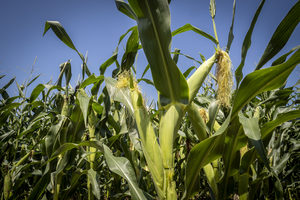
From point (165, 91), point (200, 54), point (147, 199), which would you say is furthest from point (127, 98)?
point (200, 54)

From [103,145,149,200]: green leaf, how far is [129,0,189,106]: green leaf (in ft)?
1.55

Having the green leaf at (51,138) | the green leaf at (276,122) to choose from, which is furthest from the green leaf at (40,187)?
the green leaf at (276,122)

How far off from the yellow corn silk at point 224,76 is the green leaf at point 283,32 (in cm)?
15

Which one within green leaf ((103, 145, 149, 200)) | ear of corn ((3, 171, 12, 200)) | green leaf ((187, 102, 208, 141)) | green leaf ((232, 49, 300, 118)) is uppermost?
green leaf ((232, 49, 300, 118))

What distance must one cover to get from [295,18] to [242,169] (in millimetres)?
924

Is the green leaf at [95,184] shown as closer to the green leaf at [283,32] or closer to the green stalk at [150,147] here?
the green stalk at [150,147]

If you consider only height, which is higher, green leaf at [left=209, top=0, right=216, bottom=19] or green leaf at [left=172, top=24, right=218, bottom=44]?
green leaf at [left=209, top=0, right=216, bottom=19]

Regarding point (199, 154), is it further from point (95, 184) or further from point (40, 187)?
point (40, 187)

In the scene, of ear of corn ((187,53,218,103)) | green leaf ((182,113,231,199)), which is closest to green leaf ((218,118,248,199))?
green leaf ((182,113,231,199))

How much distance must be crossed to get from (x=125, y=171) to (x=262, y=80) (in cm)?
84

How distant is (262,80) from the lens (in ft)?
2.56

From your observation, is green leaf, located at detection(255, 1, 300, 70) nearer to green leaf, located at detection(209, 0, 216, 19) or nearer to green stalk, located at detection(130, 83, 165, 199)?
green leaf, located at detection(209, 0, 216, 19)

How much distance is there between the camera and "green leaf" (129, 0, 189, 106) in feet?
2.18

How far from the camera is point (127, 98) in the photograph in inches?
40.2
